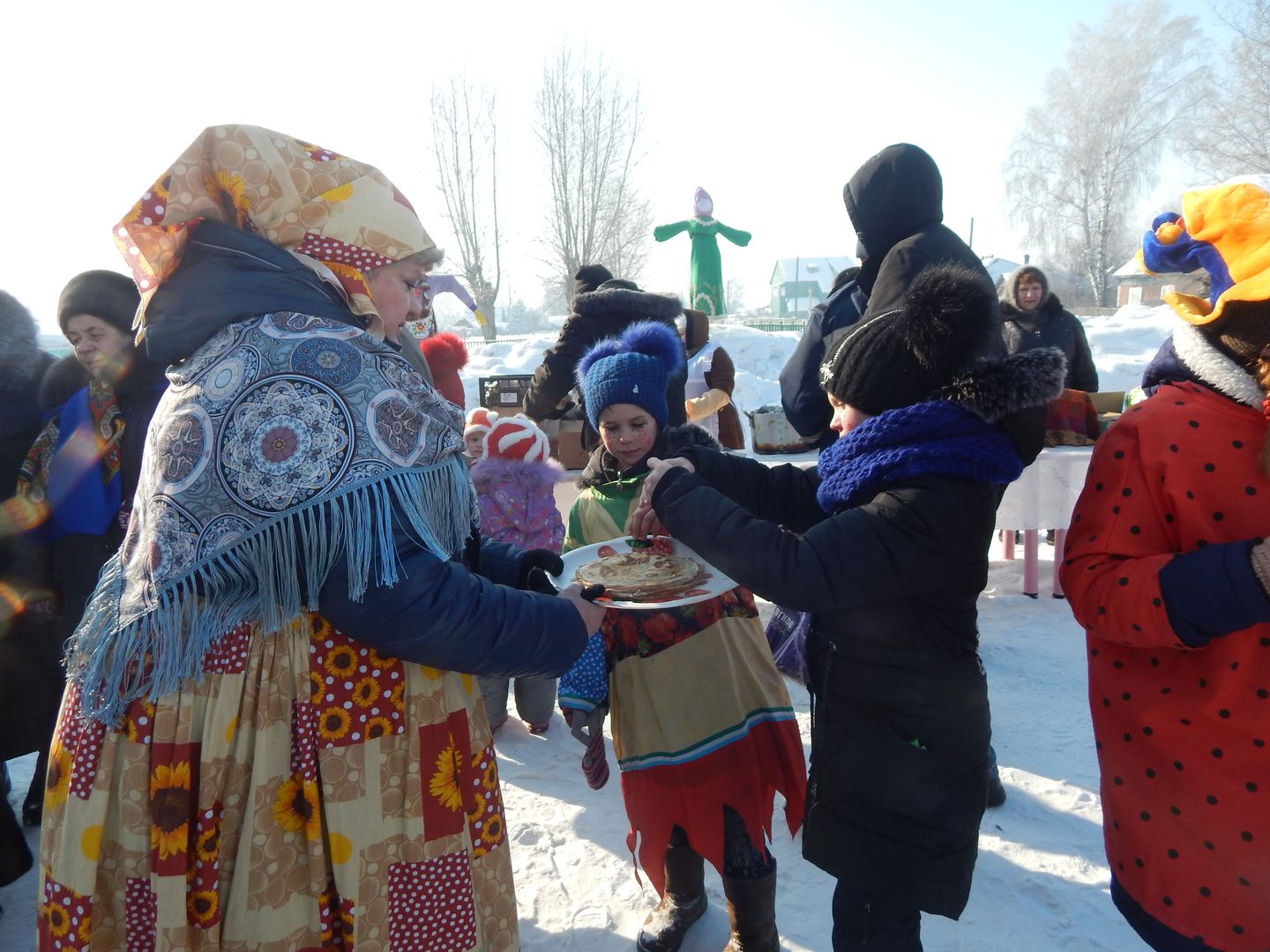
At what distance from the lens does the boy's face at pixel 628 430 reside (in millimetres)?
2436

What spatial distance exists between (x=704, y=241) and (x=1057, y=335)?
9823 millimetres

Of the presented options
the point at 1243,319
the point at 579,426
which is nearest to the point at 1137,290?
the point at 579,426

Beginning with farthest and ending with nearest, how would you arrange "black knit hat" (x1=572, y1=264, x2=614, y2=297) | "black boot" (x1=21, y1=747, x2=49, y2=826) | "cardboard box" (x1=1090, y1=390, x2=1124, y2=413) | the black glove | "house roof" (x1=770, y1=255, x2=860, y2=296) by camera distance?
"house roof" (x1=770, y1=255, x2=860, y2=296) → "cardboard box" (x1=1090, y1=390, x2=1124, y2=413) → "black knit hat" (x1=572, y1=264, x2=614, y2=297) → "black boot" (x1=21, y1=747, x2=49, y2=826) → the black glove

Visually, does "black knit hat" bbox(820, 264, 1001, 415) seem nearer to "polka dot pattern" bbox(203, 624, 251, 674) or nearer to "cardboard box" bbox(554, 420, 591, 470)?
"polka dot pattern" bbox(203, 624, 251, 674)

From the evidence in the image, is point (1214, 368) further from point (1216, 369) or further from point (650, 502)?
point (650, 502)

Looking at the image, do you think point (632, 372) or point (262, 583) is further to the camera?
point (632, 372)

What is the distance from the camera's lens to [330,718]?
53.9 inches

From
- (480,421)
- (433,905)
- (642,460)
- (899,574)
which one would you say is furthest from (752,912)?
(480,421)

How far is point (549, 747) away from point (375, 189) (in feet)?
10.5

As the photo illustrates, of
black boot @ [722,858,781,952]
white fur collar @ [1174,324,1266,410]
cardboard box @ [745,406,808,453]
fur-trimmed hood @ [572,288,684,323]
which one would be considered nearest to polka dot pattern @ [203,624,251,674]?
black boot @ [722,858,781,952]

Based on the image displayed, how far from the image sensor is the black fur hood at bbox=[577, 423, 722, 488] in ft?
8.10

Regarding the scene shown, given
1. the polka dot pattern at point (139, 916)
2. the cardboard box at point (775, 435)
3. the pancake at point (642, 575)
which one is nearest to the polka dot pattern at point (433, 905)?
the polka dot pattern at point (139, 916)

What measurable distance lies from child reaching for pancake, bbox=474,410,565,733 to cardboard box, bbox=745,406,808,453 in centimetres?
158

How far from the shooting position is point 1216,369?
1.44 meters
